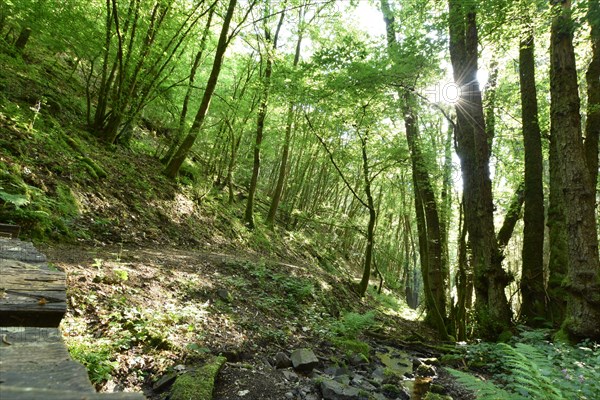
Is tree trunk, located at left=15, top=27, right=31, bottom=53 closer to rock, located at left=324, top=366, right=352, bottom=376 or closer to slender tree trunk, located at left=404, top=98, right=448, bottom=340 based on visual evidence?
slender tree trunk, located at left=404, top=98, right=448, bottom=340

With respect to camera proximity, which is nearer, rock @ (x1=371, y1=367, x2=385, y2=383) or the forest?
the forest

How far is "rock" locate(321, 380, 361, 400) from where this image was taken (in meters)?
4.04

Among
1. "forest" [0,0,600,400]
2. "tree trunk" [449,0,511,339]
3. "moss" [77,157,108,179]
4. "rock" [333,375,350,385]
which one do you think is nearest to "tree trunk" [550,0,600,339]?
"forest" [0,0,600,400]

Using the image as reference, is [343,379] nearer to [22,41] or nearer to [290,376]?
[290,376]

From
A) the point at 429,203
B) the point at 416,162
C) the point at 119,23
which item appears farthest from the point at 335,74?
the point at 119,23

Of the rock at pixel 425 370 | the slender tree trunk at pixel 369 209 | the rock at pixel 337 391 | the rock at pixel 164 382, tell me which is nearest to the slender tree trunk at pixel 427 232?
the slender tree trunk at pixel 369 209

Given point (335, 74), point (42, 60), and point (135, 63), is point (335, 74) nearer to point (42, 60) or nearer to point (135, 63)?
point (135, 63)

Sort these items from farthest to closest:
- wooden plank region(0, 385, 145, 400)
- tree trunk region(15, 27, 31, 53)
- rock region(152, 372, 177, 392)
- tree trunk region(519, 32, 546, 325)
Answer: tree trunk region(15, 27, 31, 53) < tree trunk region(519, 32, 546, 325) < rock region(152, 372, 177, 392) < wooden plank region(0, 385, 145, 400)

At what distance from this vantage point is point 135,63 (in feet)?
29.8

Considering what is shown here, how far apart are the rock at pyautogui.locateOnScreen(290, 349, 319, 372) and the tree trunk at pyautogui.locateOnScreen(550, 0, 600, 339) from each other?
13.5 feet

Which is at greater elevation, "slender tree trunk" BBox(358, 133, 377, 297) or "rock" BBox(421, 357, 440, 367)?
"slender tree trunk" BBox(358, 133, 377, 297)

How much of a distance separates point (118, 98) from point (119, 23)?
1.79 metres

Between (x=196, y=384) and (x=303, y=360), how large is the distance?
5.64ft

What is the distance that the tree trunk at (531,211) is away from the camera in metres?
8.15
